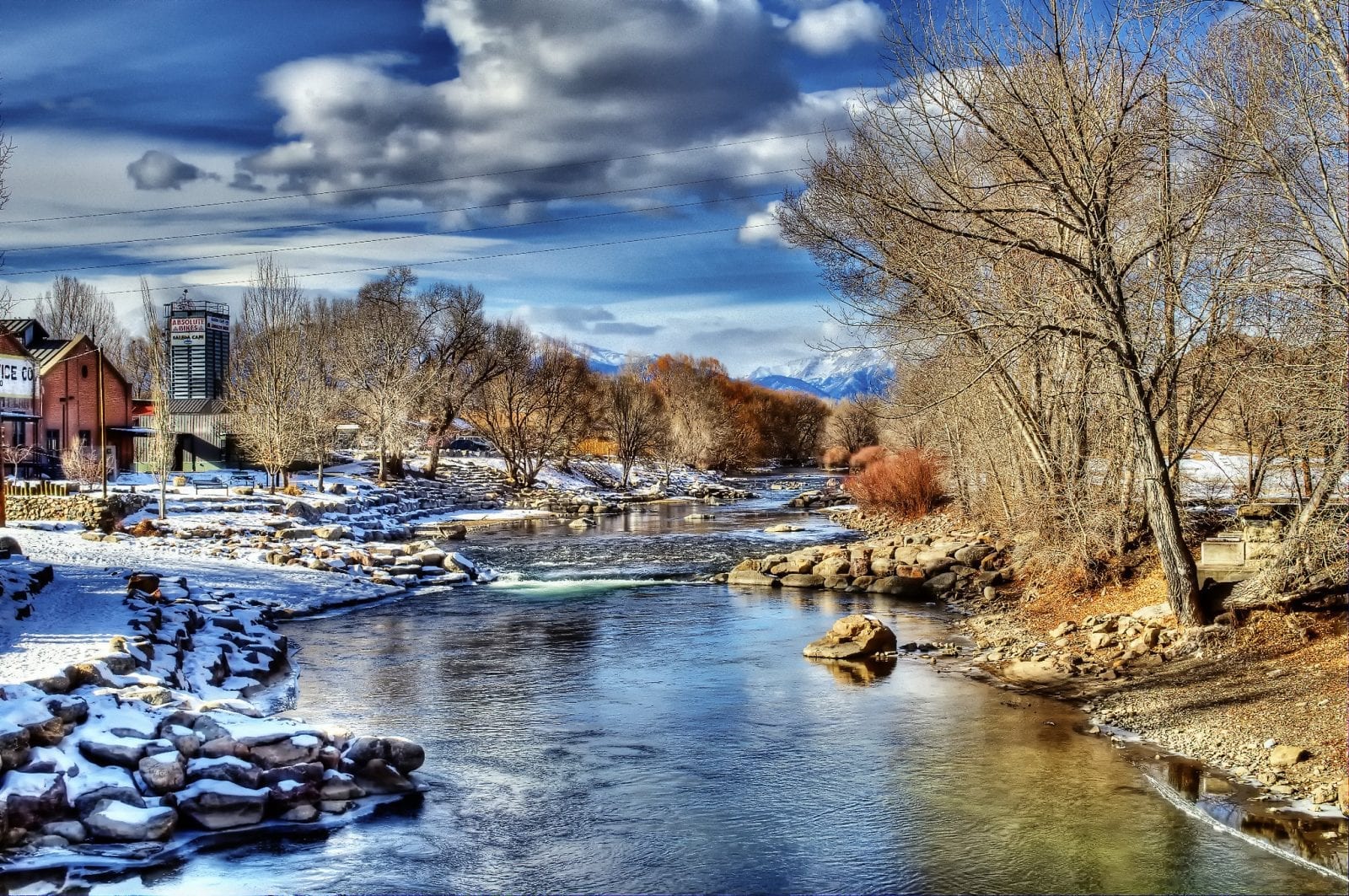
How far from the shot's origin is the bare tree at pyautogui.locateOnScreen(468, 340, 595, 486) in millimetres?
63812

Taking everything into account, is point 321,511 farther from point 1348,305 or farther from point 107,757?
point 1348,305

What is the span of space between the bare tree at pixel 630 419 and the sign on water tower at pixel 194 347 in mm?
29286

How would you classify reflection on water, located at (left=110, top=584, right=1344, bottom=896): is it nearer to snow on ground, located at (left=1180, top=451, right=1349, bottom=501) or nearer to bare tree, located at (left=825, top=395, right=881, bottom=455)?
snow on ground, located at (left=1180, top=451, right=1349, bottom=501)

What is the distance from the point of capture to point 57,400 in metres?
46.7

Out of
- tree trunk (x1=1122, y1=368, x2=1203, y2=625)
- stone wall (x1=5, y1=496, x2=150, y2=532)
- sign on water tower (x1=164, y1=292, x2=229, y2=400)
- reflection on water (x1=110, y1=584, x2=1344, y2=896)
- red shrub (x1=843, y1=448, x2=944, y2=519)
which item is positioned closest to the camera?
reflection on water (x1=110, y1=584, x2=1344, y2=896)

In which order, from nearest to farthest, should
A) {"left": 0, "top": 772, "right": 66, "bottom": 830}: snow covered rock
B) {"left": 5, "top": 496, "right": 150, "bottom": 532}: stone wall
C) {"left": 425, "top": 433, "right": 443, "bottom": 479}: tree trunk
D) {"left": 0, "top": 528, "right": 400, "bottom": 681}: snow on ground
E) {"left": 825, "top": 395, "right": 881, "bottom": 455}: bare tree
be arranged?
{"left": 0, "top": 772, "right": 66, "bottom": 830}: snow covered rock < {"left": 0, "top": 528, "right": 400, "bottom": 681}: snow on ground < {"left": 5, "top": 496, "right": 150, "bottom": 532}: stone wall < {"left": 425, "top": 433, "right": 443, "bottom": 479}: tree trunk < {"left": 825, "top": 395, "right": 881, "bottom": 455}: bare tree

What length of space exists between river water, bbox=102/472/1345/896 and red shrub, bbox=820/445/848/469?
8340cm

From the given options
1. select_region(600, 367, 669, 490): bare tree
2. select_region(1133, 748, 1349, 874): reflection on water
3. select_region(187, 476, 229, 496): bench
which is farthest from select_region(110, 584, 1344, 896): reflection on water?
select_region(600, 367, 669, 490): bare tree

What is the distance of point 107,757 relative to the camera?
10016mm

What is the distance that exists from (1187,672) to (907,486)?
26736 millimetres

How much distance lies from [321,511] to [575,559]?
12775mm

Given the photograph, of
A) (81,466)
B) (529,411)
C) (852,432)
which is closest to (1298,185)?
(81,466)

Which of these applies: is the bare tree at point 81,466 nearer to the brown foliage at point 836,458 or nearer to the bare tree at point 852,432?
the bare tree at point 852,432

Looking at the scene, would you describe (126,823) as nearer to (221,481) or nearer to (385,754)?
(385,754)
